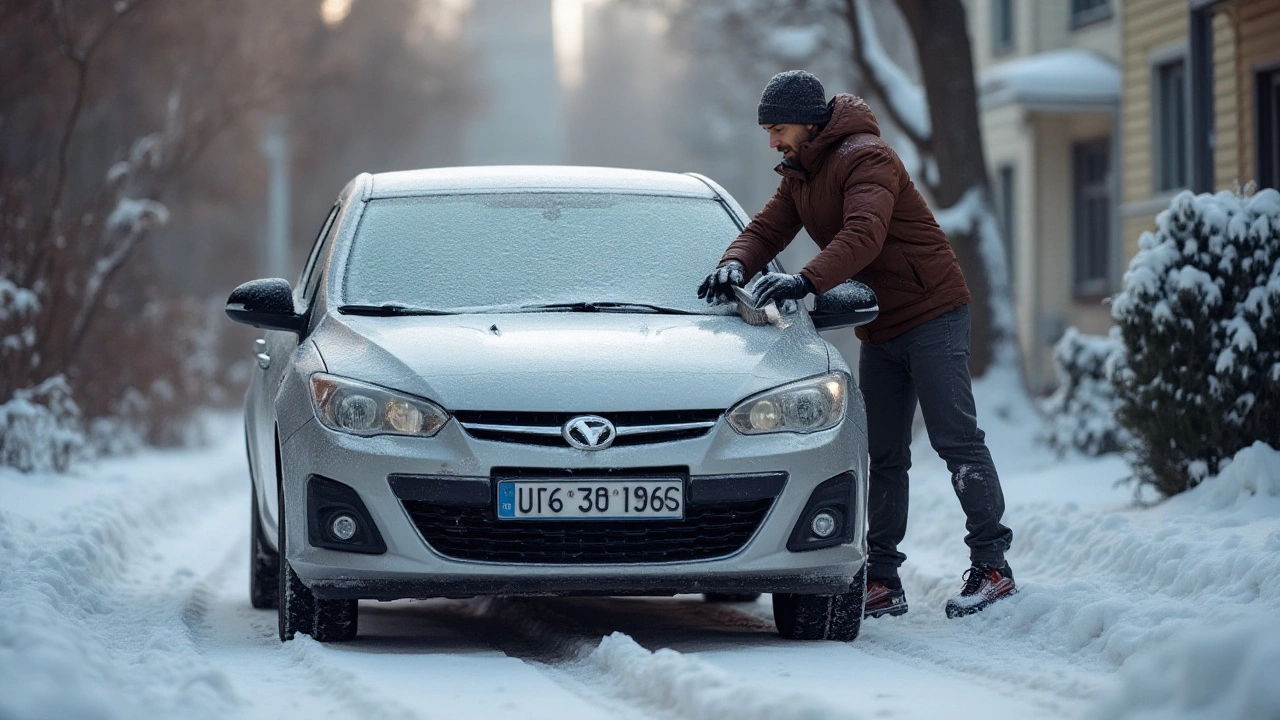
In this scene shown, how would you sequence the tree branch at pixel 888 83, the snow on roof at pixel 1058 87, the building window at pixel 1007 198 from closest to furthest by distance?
the tree branch at pixel 888 83 → the snow on roof at pixel 1058 87 → the building window at pixel 1007 198

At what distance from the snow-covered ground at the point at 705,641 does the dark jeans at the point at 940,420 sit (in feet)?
0.90

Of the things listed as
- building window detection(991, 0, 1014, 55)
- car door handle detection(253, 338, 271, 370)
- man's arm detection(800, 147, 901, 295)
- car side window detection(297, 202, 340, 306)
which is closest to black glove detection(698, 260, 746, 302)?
man's arm detection(800, 147, 901, 295)

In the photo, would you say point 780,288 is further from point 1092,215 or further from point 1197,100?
point 1092,215

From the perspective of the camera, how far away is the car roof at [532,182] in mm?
7465

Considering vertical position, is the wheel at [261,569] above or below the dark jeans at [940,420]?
below

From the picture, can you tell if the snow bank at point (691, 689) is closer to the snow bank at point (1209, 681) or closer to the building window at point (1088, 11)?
the snow bank at point (1209, 681)

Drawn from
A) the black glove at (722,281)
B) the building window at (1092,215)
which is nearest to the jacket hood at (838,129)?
the black glove at (722,281)

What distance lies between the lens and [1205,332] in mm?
9062

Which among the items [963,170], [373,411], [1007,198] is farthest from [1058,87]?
[373,411]

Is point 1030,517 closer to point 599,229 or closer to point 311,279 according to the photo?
point 599,229

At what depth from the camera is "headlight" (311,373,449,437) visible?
19.2ft

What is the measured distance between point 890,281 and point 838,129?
0.58 meters

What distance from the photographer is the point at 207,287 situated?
33.9 metres

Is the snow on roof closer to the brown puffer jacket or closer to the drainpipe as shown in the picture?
the drainpipe
